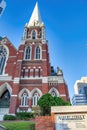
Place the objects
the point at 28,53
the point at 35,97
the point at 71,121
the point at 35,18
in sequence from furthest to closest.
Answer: the point at 35,18, the point at 28,53, the point at 35,97, the point at 71,121

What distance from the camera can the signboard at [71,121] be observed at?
31.0 feet

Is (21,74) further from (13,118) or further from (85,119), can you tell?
(85,119)

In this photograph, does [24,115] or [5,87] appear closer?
[24,115]

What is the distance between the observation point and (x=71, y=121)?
9.65 meters

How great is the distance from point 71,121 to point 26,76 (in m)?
20.3

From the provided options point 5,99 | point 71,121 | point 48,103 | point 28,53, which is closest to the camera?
point 71,121

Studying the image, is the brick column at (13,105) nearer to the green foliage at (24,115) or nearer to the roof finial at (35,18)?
the green foliage at (24,115)

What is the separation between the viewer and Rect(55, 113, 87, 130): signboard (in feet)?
31.0

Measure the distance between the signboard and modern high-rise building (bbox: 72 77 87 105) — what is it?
224ft

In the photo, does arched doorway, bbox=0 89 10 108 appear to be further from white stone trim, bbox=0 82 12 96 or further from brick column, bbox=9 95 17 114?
brick column, bbox=9 95 17 114

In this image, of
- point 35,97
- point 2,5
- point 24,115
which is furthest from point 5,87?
point 2,5

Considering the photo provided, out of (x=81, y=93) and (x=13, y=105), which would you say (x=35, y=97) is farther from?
(x=81, y=93)

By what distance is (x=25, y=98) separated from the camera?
89.4 feet

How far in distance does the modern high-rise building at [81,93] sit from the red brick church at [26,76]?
50.3 m
